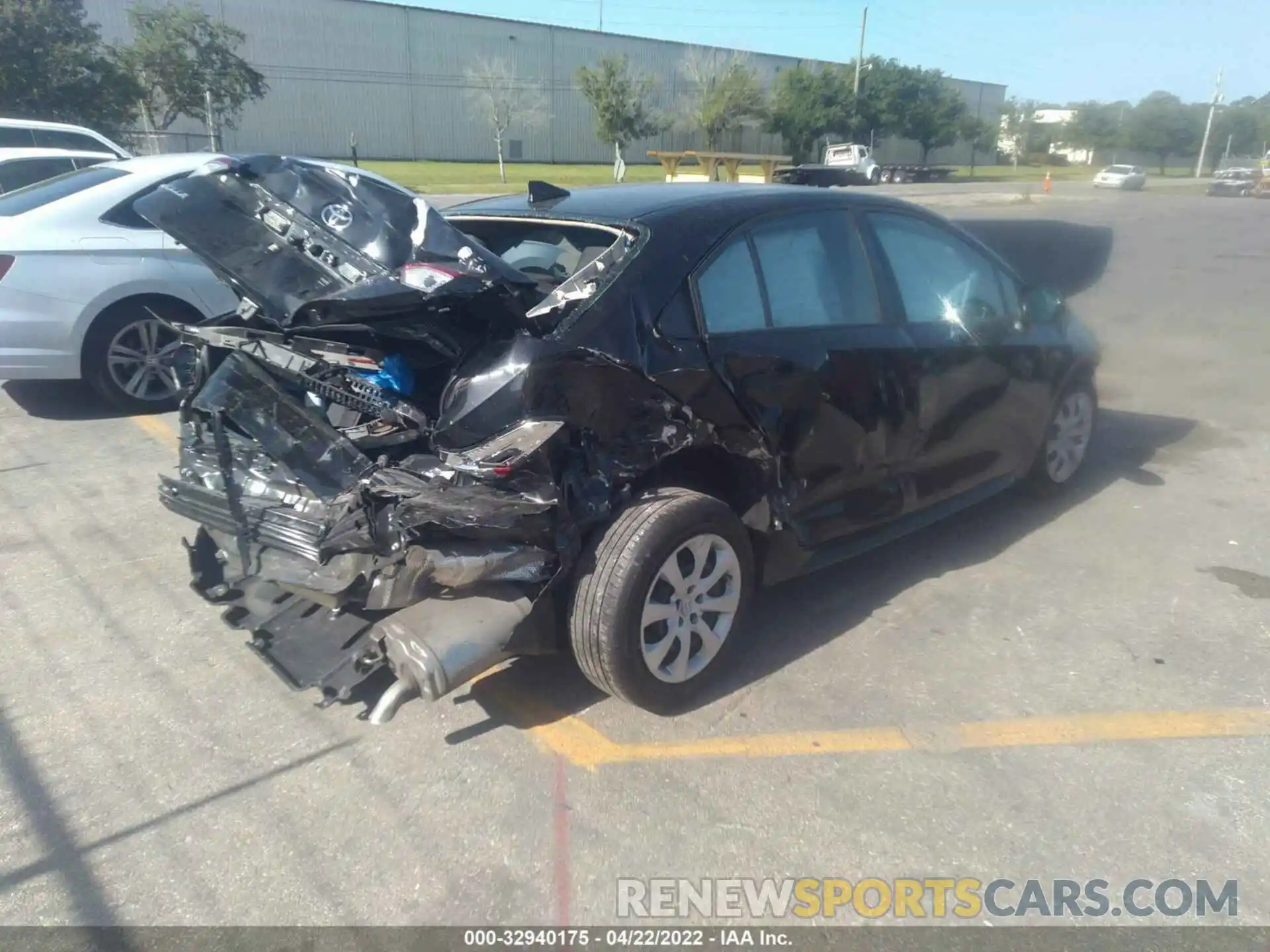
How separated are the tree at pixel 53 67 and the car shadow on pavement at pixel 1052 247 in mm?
23574

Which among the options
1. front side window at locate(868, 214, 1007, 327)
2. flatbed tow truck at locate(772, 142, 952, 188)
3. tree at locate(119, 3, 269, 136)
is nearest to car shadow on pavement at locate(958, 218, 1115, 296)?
front side window at locate(868, 214, 1007, 327)

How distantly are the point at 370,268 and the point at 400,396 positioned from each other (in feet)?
1.39

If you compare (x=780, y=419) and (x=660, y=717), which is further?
(x=780, y=419)

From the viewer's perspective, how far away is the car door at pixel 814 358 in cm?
364

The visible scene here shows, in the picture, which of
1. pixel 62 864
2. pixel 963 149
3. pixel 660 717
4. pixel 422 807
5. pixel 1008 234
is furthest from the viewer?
pixel 963 149

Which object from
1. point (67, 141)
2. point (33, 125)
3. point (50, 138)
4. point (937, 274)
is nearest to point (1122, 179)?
A: point (67, 141)

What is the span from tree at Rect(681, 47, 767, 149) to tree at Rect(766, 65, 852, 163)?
6.18 feet

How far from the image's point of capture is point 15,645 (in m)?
3.92

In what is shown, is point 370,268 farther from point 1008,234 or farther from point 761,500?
point 1008,234

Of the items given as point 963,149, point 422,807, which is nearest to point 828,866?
point 422,807

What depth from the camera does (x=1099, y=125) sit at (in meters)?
47.1

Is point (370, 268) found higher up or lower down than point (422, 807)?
higher up

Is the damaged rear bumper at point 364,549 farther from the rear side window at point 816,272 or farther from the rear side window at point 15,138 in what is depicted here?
the rear side window at point 15,138

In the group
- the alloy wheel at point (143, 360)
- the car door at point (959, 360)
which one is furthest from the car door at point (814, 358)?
the alloy wheel at point (143, 360)
